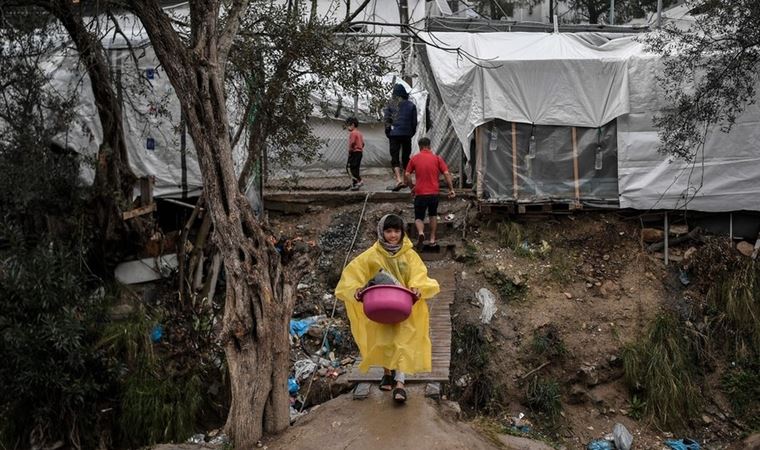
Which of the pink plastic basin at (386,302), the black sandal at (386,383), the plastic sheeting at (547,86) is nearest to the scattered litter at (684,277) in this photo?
the plastic sheeting at (547,86)

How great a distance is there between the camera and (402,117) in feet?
35.2

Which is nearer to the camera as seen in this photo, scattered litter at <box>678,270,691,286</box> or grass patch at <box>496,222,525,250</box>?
scattered litter at <box>678,270,691,286</box>

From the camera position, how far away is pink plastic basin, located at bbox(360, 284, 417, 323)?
17.7 ft

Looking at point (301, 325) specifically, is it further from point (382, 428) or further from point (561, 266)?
point (561, 266)

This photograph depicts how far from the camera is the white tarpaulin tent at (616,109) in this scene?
9.72 m

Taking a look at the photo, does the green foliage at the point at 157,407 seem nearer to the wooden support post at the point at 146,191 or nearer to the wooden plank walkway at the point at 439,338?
the wooden plank walkway at the point at 439,338

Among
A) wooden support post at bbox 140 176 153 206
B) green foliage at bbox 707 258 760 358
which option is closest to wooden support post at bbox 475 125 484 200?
green foliage at bbox 707 258 760 358

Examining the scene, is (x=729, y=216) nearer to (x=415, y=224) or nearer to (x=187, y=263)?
(x=415, y=224)

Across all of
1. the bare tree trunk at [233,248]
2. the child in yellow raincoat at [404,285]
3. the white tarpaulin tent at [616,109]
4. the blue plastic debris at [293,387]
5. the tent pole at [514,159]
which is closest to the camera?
the bare tree trunk at [233,248]

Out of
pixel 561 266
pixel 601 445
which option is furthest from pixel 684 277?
pixel 601 445

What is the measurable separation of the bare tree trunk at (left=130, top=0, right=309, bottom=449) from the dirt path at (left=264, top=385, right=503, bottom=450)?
0.28 metres

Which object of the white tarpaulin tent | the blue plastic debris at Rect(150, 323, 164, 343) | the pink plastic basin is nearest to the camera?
the pink plastic basin

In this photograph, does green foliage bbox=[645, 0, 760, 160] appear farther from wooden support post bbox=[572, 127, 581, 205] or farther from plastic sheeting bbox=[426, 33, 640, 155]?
wooden support post bbox=[572, 127, 581, 205]

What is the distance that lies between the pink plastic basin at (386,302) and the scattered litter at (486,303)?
378 cm
